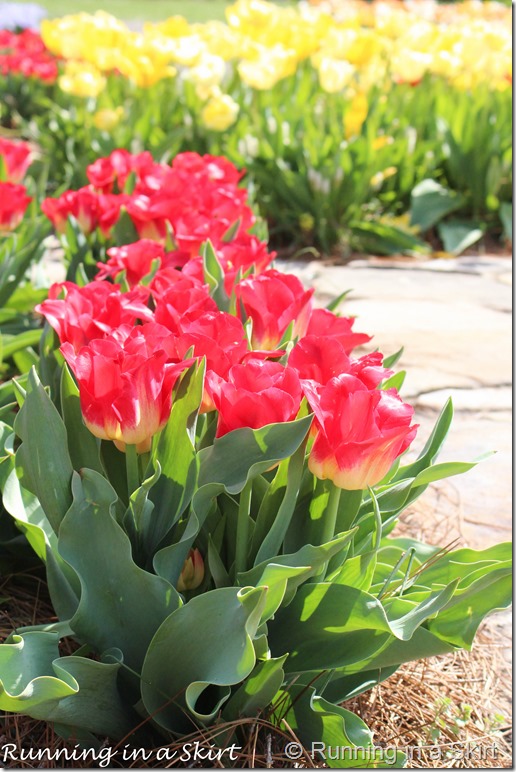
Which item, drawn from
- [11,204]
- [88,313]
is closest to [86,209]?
[11,204]

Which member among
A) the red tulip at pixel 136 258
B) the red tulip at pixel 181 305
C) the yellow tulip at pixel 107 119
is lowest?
the yellow tulip at pixel 107 119

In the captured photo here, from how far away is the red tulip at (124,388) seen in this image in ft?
4.06

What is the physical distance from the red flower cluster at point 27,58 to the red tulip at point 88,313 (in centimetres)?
511

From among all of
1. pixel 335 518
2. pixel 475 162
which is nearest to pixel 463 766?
pixel 335 518

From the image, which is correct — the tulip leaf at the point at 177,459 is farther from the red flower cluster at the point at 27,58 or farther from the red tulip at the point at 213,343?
the red flower cluster at the point at 27,58

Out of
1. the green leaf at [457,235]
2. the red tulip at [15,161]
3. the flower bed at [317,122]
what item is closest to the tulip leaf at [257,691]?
the red tulip at [15,161]

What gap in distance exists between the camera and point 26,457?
136 cm

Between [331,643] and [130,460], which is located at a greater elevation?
[130,460]

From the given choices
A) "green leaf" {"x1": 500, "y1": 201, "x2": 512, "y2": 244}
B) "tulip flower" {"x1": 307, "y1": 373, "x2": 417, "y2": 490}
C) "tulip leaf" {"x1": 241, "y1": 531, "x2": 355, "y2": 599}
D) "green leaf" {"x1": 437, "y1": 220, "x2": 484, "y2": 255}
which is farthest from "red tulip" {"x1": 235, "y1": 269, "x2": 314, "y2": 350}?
"green leaf" {"x1": 500, "y1": 201, "x2": 512, "y2": 244}

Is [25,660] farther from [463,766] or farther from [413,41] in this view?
[413,41]

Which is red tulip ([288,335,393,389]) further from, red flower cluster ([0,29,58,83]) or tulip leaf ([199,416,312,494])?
red flower cluster ([0,29,58,83])

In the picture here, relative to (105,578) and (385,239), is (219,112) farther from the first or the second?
(105,578)

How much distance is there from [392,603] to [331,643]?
0.35 feet

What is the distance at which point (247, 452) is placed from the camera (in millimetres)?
1256
